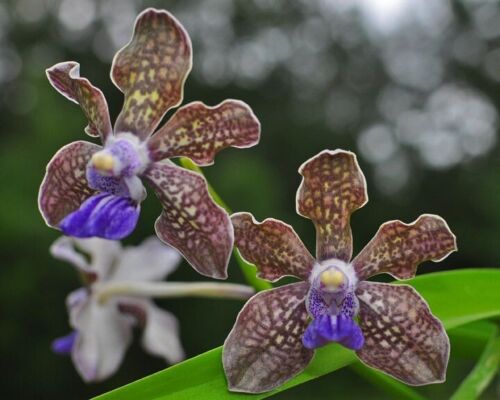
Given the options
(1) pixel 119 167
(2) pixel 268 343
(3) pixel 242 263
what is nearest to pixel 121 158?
(1) pixel 119 167

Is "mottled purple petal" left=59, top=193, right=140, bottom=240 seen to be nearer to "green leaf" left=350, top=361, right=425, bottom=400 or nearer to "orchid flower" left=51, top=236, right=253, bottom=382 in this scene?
"green leaf" left=350, top=361, right=425, bottom=400

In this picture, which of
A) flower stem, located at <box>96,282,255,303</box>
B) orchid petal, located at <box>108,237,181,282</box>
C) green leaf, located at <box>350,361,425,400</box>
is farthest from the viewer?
orchid petal, located at <box>108,237,181,282</box>

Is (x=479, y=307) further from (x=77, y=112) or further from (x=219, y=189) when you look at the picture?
(x=77, y=112)

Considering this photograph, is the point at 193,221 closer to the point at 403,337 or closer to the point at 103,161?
the point at 103,161

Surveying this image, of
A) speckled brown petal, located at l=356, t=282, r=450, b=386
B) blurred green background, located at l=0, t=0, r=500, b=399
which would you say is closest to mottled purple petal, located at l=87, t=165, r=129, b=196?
speckled brown petal, located at l=356, t=282, r=450, b=386

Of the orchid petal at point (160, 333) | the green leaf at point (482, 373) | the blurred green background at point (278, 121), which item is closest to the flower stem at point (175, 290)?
the orchid petal at point (160, 333)

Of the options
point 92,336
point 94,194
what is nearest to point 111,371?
point 92,336

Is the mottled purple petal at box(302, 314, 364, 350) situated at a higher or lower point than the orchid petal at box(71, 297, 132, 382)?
higher
